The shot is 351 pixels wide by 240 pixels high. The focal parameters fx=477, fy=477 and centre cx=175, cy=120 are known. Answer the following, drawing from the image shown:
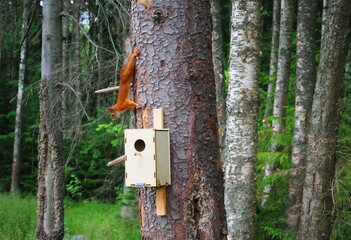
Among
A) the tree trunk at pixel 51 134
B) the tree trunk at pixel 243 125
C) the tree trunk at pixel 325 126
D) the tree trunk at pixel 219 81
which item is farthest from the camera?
the tree trunk at pixel 219 81

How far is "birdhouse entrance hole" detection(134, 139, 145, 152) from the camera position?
288 centimetres

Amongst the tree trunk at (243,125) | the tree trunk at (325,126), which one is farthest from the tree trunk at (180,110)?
the tree trunk at (325,126)

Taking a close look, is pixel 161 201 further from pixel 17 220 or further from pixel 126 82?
pixel 17 220

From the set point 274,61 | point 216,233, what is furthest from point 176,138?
point 274,61

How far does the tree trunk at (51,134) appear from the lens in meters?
6.95

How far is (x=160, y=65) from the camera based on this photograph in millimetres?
2828

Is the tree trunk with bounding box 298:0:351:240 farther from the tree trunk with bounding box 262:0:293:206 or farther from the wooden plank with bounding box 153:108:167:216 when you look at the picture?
the tree trunk with bounding box 262:0:293:206

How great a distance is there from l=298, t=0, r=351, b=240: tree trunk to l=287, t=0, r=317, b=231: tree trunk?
0.77 meters

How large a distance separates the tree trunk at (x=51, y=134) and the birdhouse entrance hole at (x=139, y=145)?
14.0 feet

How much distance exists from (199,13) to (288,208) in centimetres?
485

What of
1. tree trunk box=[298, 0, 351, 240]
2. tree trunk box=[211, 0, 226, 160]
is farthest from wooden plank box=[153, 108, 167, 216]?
tree trunk box=[211, 0, 226, 160]

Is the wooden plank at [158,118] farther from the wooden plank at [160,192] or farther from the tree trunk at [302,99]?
the tree trunk at [302,99]

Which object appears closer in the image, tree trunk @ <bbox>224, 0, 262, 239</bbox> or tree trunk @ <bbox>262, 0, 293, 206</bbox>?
tree trunk @ <bbox>224, 0, 262, 239</bbox>

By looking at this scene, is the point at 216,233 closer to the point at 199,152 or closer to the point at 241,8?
the point at 199,152
